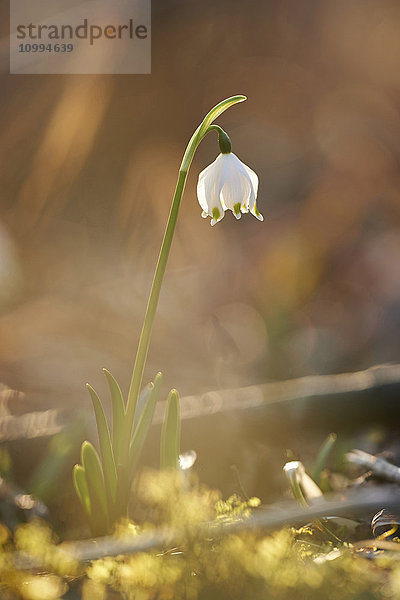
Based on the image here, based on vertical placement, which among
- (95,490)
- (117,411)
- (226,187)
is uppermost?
(226,187)

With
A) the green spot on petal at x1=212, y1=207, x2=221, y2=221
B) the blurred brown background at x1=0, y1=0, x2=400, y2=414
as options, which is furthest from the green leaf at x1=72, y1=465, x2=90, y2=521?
the blurred brown background at x1=0, y1=0, x2=400, y2=414

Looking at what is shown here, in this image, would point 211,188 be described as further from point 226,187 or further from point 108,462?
point 108,462

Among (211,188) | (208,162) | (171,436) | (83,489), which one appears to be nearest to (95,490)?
(83,489)

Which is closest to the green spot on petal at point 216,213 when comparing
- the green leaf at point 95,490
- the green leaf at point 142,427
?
the green leaf at point 142,427

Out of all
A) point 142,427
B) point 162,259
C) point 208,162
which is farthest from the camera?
point 208,162

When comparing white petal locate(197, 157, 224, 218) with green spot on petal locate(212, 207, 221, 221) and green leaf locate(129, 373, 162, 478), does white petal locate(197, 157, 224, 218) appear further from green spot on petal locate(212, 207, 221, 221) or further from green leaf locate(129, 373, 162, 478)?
green leaf locate(129, 373, 162, 478)

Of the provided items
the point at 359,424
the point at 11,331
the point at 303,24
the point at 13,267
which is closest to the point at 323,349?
the point at 359,424

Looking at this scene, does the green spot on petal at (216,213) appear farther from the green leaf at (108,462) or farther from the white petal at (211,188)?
the green leaf at (108,462)
